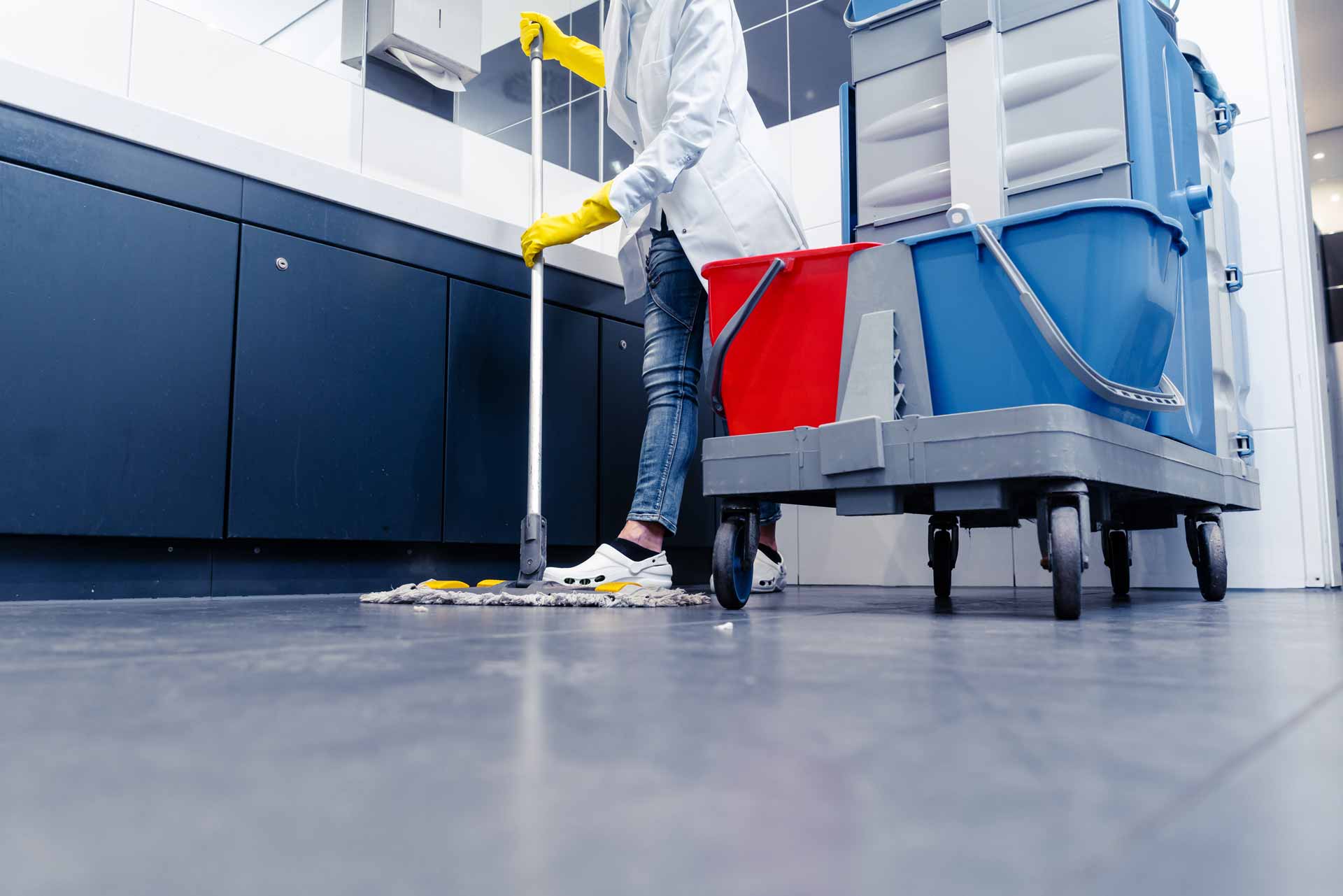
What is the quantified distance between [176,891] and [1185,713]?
1.14 ft

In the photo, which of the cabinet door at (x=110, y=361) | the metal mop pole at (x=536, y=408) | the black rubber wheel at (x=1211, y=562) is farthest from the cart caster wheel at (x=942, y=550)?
the cabinet door at (x=110, y=361)

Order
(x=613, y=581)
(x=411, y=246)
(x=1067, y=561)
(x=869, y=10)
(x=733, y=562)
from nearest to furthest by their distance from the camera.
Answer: (x=1067, y=561) < (x=733, y=562) < (x=613, y=581) < (x=869, y=10) < (x=411, y=246)

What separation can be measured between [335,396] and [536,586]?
0.57 meters

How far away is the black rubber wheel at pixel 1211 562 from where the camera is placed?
137 centimetres

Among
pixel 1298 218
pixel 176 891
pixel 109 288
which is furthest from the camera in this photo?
Answer: pixel 1298 218

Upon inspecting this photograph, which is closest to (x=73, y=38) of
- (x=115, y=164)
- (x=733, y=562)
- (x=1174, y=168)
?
(x=115, y=164)

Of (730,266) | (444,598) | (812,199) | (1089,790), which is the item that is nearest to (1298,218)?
(812,199)

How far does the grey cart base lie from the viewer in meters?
0.96

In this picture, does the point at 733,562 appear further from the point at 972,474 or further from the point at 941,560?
the point at 941,560

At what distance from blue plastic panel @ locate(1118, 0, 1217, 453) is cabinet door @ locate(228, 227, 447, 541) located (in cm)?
126

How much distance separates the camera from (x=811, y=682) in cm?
45

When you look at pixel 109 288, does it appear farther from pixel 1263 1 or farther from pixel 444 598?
pixel 1263 1

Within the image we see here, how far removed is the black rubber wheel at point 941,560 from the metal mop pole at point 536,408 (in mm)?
710

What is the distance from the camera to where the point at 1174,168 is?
141 cm
